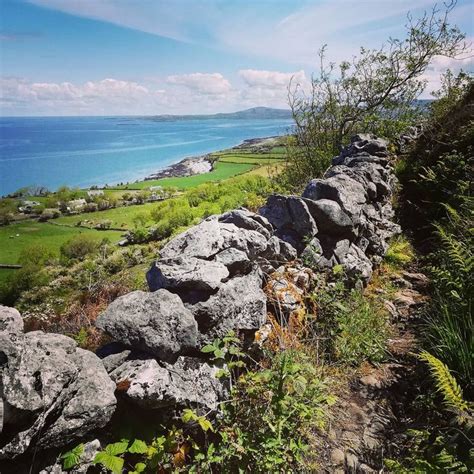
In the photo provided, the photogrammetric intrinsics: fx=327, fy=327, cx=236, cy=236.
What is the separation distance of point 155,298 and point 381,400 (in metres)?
3.24

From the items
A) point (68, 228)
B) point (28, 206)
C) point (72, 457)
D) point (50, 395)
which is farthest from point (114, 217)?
point (72, 457)

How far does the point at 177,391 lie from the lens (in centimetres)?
304

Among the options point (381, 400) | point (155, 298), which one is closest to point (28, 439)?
point (155, 298)

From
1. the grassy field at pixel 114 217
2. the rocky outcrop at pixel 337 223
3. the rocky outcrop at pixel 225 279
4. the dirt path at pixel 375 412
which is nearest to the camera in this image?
the rocky outcrop at pixel 225 279

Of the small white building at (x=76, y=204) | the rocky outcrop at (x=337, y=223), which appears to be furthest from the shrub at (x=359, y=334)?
the small white building at (x=76, y=204)

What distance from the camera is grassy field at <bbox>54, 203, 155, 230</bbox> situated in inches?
2974

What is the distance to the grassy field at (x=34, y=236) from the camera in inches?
2485

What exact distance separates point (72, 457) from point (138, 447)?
50cm

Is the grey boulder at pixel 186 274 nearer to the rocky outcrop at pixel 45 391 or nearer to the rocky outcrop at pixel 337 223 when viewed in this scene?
the rocky outcrop at pixel 45 391

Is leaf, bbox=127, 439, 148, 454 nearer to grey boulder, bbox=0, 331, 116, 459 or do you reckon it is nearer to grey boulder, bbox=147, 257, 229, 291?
grey boulder, bbox=0, 331, 116, 459

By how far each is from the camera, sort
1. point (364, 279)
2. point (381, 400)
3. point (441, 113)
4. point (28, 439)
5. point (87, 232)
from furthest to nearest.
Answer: point (87, 232), point (441, 113), point (364, 279), point (381, 400), point (28, 439)

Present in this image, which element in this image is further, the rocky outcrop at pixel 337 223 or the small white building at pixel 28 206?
the small white building at pixel 28 206

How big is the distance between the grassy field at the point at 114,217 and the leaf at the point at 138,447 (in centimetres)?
7090

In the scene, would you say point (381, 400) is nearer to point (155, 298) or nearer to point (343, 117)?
point (155, 298)
